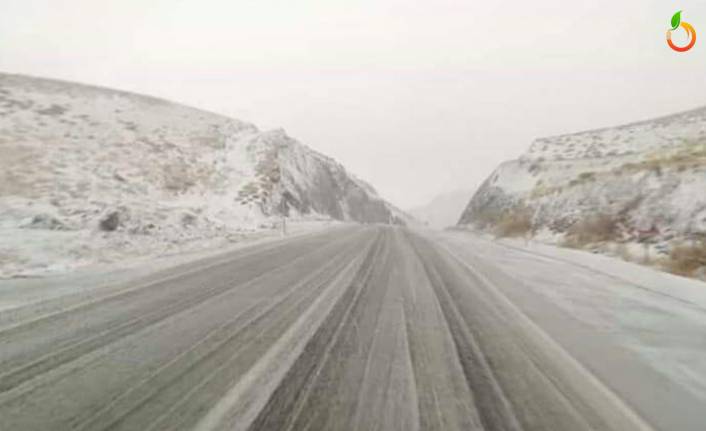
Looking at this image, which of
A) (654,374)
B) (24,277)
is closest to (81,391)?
(654,374)

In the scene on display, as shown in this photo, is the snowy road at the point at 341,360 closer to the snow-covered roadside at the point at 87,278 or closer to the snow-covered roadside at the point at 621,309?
the snow-covered roadside at the point at 621,309

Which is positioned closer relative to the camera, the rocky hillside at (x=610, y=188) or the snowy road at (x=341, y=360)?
the snowy road at (x=341, y=360)

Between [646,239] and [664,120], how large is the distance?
27.6m

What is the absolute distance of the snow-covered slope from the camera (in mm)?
14398

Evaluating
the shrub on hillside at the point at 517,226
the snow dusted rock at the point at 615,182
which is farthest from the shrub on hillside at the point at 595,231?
the shrub on hillside at the point at 517,226

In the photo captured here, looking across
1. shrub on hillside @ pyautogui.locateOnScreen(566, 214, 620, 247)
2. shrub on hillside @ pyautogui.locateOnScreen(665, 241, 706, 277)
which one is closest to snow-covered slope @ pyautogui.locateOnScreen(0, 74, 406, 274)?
shrub on hillside @ pyautogui.locateOnScreen(665, 241, 706, 277)

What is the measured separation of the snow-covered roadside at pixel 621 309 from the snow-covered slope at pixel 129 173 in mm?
9912

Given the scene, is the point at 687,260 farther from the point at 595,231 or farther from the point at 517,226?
the point at 517,226

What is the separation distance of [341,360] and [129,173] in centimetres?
2660

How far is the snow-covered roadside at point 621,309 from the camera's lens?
15.0ft

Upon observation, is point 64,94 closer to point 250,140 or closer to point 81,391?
point 250,140

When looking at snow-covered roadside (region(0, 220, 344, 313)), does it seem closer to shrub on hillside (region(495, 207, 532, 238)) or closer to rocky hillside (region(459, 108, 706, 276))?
rocky hillside (region(459, 108, 706, 276))

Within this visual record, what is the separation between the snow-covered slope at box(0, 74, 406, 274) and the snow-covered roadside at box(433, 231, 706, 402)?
991cm

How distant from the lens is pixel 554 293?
8.41 meters
